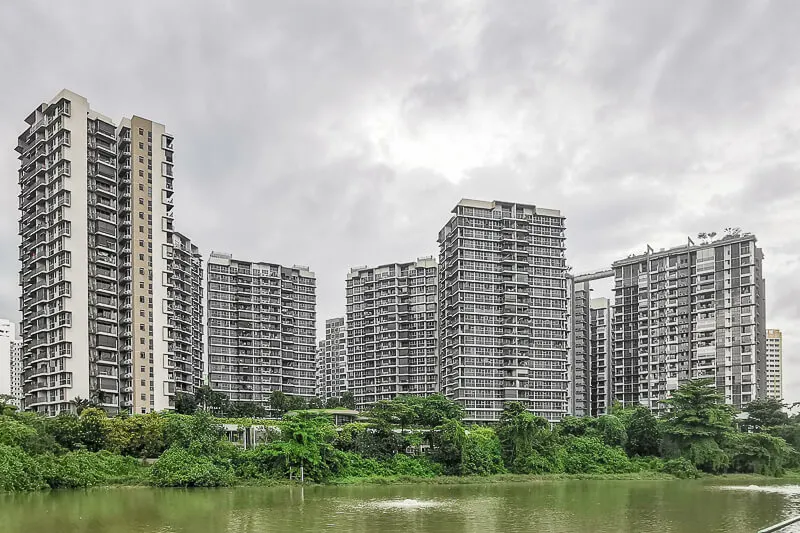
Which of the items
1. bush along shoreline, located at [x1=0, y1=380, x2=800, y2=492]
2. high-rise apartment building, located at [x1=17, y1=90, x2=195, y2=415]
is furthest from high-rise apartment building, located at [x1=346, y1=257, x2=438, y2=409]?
high-rise apartment building, located at [x1=17, y1=90, x2=195, y2=415]

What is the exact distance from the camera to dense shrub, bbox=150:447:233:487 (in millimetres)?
43281

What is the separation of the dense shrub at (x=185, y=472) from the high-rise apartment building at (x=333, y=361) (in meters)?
88.1

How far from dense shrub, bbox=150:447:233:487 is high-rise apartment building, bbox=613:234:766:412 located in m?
57.2

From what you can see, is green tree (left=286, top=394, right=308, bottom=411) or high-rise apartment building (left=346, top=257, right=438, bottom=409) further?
high-rise apartment building (left=346, top=257, right=438, bottom=409)

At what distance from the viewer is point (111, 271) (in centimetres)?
6606

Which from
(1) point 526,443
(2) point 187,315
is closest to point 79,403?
(2) point 187,315

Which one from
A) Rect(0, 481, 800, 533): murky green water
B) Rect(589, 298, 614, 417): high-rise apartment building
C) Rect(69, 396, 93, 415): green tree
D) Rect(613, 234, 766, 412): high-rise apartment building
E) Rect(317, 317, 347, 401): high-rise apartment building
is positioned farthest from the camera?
Rect(317, 317, 347, 401): high-rise apartment building

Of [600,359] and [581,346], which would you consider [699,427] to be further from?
[600,359]

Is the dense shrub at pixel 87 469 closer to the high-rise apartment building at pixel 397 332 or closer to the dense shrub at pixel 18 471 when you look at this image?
the dense shrub at pixel 18 471

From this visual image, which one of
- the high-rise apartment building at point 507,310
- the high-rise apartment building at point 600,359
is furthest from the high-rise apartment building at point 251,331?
the high-rise apartment building at point 600,359

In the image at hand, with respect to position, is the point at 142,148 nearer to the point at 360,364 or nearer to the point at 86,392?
the point at 86,392

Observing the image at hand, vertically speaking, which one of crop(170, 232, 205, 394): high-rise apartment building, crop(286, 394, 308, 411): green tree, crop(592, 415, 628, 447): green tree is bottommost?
crop(286, 394, 308, 411): green tree

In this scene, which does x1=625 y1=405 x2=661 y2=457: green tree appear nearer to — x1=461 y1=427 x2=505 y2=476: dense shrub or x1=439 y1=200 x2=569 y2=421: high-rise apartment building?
x1=461 y1=427 x2=505 y2=476: dense shrub

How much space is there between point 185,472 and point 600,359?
73093 mm
